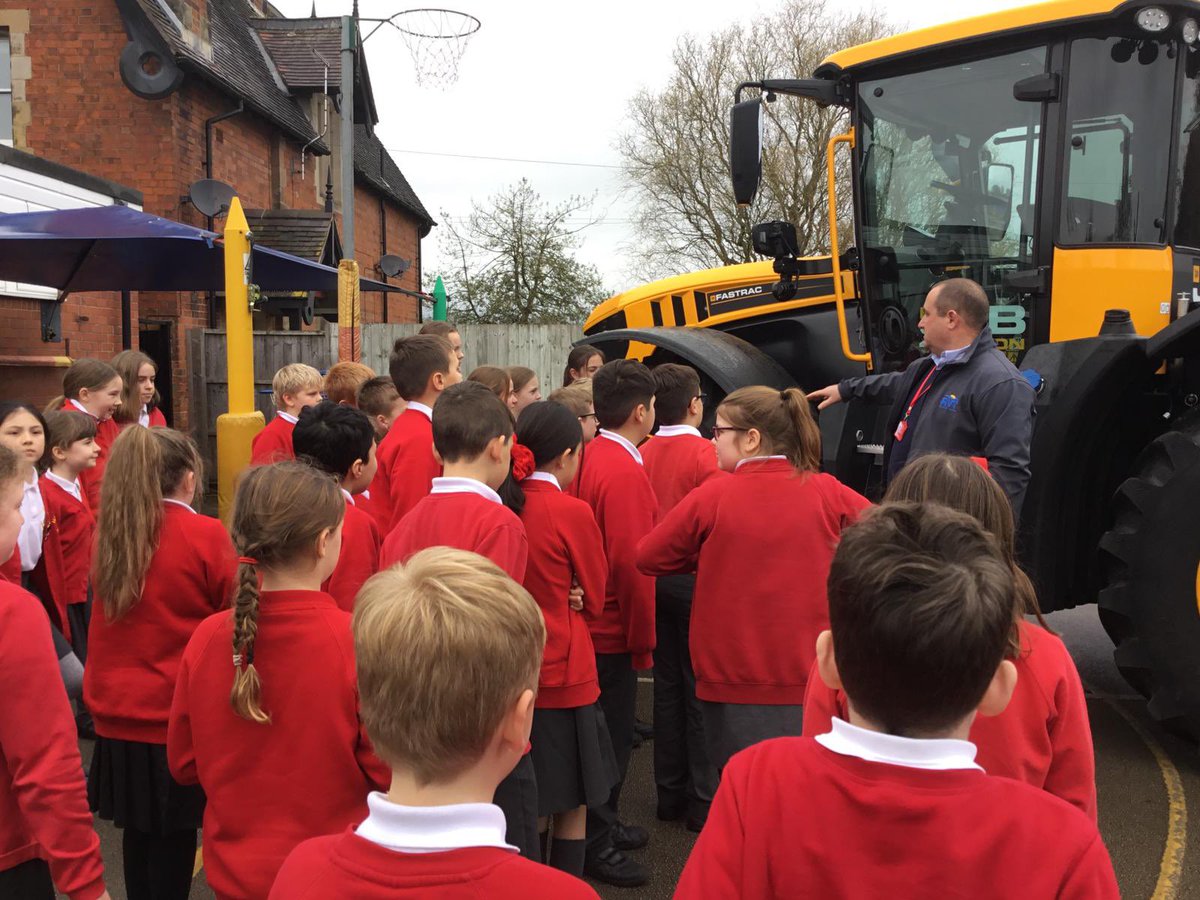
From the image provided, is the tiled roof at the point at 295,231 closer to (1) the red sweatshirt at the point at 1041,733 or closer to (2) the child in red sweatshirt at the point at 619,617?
(2) the child in red sweatshirt at the point at 619,617

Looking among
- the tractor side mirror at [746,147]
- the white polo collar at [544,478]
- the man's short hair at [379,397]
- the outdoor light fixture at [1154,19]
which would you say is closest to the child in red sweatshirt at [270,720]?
the white polo collar at [544,478]

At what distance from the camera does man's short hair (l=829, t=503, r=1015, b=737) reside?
1.32 m

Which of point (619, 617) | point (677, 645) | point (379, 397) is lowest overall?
point (677, 645)

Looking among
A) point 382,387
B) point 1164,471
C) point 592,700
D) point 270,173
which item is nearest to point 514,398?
point 382,387

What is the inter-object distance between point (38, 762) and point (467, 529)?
1146 millimetres

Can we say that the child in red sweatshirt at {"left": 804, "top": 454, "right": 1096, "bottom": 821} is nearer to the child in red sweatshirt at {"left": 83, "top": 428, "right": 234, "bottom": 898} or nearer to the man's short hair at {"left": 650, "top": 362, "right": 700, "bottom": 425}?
the child in red sweatshirt at {"left": 83, "top": 428, "right": 234, "bottom": 898}

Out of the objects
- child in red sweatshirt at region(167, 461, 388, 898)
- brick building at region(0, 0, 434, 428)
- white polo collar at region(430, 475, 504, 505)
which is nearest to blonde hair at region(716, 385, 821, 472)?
white polo collar at region(430, 475, 504, 505)

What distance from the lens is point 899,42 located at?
17.4 feet

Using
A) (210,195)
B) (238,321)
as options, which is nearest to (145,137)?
(210,195)

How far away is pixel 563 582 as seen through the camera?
3219mm

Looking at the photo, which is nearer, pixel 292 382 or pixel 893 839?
pixel 893 839

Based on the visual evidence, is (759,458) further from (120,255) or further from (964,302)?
(120,255)

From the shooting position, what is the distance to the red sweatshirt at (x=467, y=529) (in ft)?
9.20

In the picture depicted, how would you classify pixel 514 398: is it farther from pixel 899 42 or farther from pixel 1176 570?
pixel 1176 570
